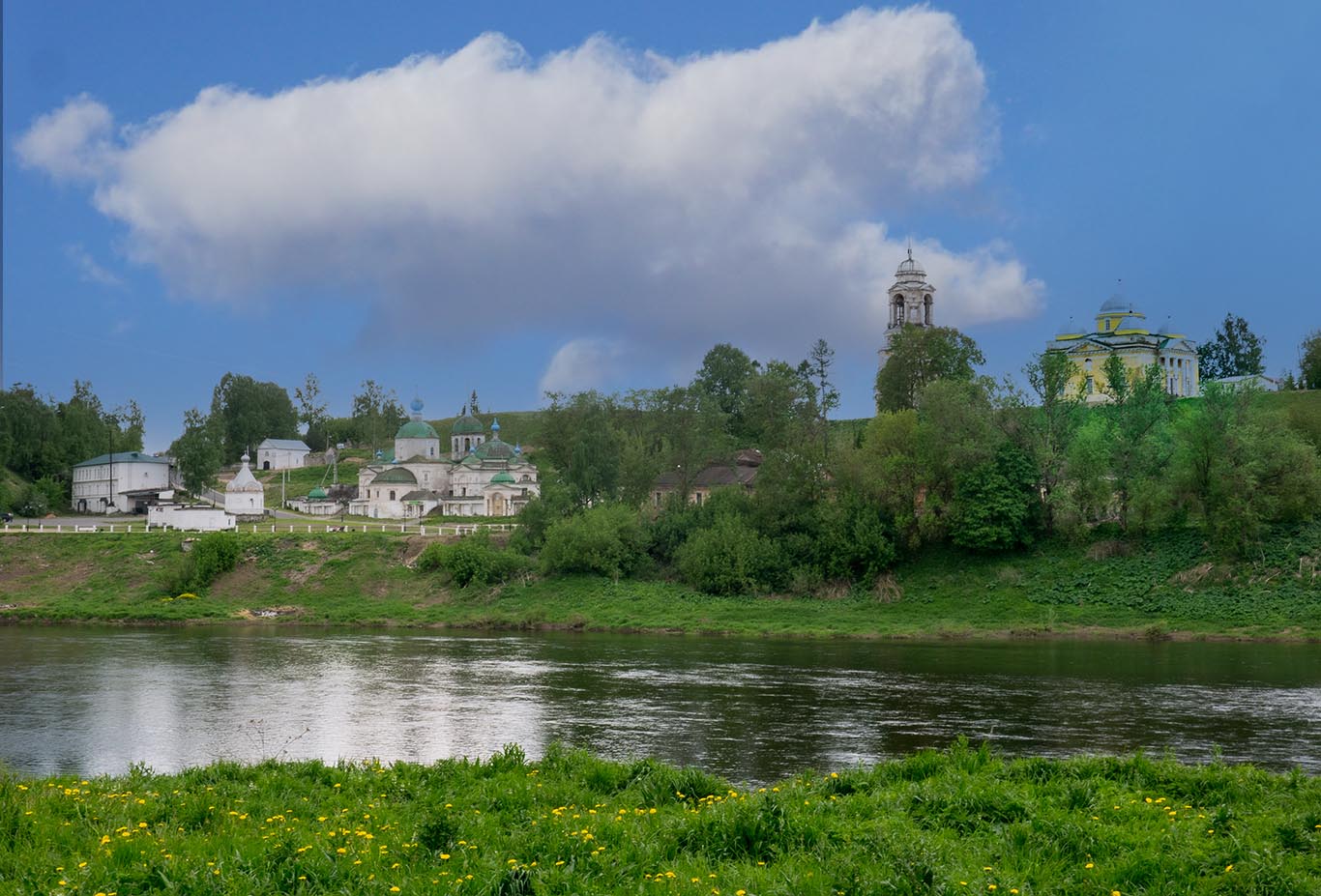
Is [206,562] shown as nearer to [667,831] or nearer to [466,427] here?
[667,831]

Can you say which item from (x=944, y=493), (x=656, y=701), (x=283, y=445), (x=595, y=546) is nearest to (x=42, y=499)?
(x=283, y=445)

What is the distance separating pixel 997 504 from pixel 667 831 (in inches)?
1756

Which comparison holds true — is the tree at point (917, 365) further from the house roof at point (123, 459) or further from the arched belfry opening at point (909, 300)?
the house roof at point (123, 459)

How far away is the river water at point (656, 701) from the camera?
70.5 feet

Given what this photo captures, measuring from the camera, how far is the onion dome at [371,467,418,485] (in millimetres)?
100000

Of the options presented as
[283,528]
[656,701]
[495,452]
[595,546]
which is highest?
[495,452]

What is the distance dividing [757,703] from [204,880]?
61.2 feet

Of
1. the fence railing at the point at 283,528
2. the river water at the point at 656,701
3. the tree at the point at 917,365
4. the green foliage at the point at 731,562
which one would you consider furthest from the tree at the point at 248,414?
the river water at the point at 656,701

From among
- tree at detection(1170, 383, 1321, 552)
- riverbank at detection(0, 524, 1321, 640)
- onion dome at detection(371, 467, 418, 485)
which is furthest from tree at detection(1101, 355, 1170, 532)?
onion dome at detection(371, 467, 418, 485)

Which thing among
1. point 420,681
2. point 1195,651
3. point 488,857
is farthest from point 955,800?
point 1195,651

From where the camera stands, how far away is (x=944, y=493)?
56.5 metres

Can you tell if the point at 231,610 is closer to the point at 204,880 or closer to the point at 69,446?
the point at 204,880

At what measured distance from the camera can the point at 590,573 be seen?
58312 mm

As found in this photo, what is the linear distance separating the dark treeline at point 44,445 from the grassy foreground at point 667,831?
295 ft
